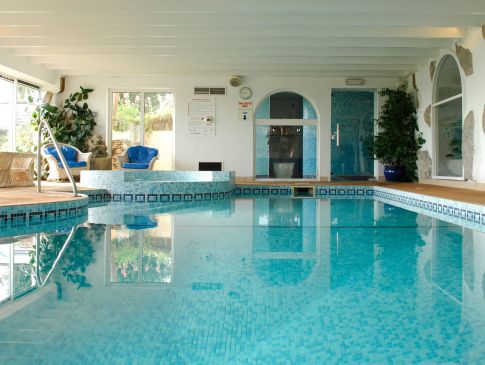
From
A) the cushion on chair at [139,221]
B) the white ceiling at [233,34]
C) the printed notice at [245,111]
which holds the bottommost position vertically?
the cushion on chair at [139,221]

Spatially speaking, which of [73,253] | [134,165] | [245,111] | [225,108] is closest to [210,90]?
[225,108]

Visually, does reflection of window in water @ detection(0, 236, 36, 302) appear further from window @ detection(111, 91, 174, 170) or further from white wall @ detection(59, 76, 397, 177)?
window @ detection(111, 91, 174, 170)

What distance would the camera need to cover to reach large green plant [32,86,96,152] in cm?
1115

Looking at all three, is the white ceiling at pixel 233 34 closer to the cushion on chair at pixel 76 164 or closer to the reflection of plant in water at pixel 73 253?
the cushion on chair at pixel 76 164

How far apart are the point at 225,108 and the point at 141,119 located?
7.26 ft

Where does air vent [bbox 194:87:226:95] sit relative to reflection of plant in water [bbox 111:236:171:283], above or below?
above

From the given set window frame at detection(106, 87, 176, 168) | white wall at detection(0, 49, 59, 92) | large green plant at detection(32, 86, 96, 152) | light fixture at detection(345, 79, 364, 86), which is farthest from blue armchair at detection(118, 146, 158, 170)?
light fixture at detection(345, 79, 364, 86)

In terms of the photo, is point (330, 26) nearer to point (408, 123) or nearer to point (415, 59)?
point (415, 59)

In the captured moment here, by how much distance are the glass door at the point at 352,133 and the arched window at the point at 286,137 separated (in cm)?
63

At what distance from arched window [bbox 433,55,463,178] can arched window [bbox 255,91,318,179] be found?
123 inches

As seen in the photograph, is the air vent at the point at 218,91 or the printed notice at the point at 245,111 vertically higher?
the air vent at the point at 218,91

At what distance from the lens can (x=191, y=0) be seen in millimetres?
6727

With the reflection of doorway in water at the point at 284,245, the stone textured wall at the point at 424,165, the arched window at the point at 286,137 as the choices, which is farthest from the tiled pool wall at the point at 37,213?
the stone textured wall at the point at 424,165

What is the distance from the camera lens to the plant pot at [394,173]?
11.0 m
